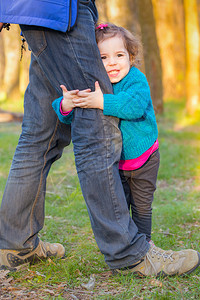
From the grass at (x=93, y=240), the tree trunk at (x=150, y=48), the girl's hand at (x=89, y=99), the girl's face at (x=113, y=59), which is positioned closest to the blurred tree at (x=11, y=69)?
the tree trunk at (x=150, y=48)

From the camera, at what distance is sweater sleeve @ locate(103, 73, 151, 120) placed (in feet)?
7.34

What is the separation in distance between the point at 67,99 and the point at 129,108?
342 mm

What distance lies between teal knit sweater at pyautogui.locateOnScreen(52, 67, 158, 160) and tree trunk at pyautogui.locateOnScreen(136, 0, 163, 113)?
680 cm

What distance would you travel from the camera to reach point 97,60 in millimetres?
2215

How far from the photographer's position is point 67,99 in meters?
2.26

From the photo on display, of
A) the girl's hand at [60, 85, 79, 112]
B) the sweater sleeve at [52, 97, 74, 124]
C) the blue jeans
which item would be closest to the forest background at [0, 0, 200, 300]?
the blue jeans

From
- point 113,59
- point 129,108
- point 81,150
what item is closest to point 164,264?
point 81,150

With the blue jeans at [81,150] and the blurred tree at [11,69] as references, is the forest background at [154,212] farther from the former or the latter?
the blurred tree at [11,69]

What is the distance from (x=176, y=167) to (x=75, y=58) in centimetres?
372

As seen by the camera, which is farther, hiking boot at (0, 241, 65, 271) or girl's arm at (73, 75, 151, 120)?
hiking boot at (0, 241, 65, 271)

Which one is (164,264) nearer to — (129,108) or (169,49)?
(129,108)

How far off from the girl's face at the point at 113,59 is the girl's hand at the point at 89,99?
0.27m

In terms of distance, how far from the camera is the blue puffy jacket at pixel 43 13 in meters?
2.06

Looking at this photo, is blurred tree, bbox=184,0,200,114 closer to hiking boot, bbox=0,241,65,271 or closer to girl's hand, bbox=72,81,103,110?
hiking boot, bbox=0,241,65,271
